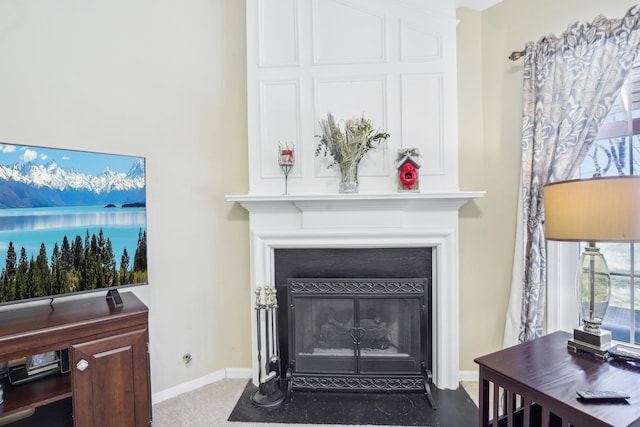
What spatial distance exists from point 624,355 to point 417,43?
2197 millimetres

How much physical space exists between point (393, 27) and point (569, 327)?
2439 millimetres

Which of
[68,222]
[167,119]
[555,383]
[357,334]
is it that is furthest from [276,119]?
[555,383]

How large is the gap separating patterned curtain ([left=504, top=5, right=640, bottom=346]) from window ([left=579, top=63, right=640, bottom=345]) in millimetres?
157

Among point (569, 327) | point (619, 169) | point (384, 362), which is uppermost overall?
point (619, 169)

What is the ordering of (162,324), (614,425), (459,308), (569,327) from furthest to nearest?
(459,308) → (162,324) → (569,327) → (614,425)

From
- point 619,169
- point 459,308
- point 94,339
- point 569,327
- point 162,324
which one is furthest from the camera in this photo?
point 459,308

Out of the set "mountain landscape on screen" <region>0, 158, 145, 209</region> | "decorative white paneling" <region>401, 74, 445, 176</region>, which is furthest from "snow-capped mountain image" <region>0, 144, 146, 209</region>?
"decorative white paneling" <region>401, 74, 445, 176</region>

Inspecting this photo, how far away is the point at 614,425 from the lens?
1.02 m

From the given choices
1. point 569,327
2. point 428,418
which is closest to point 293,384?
point 428,418

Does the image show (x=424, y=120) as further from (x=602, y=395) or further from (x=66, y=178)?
(x=66, y=178)

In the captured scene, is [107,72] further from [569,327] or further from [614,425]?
[569,327]

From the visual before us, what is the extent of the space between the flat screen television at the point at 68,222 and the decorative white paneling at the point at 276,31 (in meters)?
1.21

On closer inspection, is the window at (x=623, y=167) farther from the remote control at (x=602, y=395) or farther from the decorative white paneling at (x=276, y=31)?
the decorative white paneling at (x=276, y=31)

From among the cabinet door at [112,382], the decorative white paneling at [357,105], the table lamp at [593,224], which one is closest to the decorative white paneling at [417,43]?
the decorative white paneling at [357,105]
